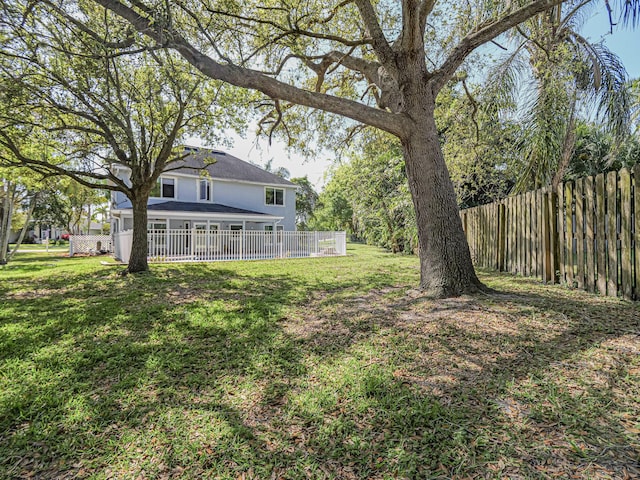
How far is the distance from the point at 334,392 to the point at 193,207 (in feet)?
57.1

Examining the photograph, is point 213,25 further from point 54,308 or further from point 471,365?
point 471,365

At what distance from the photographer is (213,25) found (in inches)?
237

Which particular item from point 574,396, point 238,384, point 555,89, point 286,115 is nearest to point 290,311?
point 238,384

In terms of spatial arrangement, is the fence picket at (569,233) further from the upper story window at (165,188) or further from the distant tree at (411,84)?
the upper story window at (165,188)

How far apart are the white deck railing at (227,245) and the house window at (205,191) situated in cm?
547

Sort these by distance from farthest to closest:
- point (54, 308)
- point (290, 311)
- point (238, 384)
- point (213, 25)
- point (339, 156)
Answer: point (339, 156) < point (213, 25) < point (54, 308) < point (290, 311) < point (238, 384)

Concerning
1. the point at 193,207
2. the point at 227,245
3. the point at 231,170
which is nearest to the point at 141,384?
the point at 227,245

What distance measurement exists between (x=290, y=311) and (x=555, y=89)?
752cm

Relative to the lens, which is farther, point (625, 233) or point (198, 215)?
point (198, 215)

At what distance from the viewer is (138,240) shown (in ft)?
31.5

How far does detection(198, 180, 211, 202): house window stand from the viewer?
1964cm

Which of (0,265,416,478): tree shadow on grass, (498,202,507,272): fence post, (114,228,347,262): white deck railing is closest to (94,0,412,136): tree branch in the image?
(0,265,416,478): tree shadow on grass

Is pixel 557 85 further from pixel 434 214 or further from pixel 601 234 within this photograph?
pixel 434 214

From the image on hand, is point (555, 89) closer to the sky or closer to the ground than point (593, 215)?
closer to the sky
